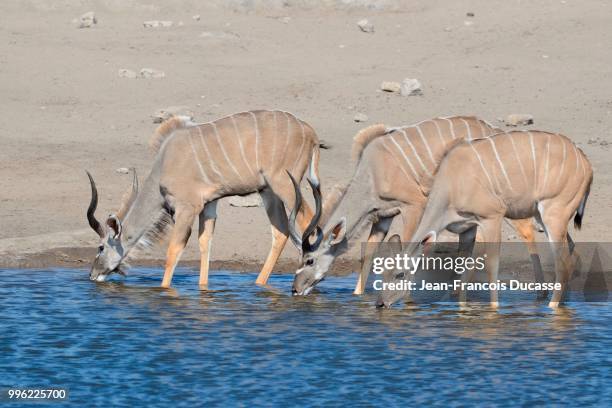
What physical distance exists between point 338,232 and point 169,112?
633 cm

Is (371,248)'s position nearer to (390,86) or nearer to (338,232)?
(338,232)

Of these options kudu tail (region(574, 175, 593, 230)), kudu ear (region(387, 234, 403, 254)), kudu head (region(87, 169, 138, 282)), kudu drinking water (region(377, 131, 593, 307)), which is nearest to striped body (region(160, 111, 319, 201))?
kudu head (region(87, 169, 138, 282))

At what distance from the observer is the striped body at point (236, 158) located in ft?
36.9

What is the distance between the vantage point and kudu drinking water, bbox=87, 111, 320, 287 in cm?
1122

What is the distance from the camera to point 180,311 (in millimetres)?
9859

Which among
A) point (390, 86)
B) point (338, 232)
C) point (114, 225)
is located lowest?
point (114, 225)

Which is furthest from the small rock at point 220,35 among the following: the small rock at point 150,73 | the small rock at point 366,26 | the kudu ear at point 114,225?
the kudu ear at point 114,225

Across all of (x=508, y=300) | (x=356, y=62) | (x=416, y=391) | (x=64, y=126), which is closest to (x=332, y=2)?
(x=356, y=62)

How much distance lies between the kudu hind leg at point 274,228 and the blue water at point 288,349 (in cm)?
38

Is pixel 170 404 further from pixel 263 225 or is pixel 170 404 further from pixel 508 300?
pixel 263 225

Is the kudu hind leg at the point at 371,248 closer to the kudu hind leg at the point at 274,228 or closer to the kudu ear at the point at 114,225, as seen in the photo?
the kudu hind leg at the point at 274,228

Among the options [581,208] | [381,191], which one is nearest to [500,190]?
[581,208]

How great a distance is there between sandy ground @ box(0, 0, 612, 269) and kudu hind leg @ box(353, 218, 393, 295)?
4.63 feet

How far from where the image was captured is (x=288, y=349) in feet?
27.8
